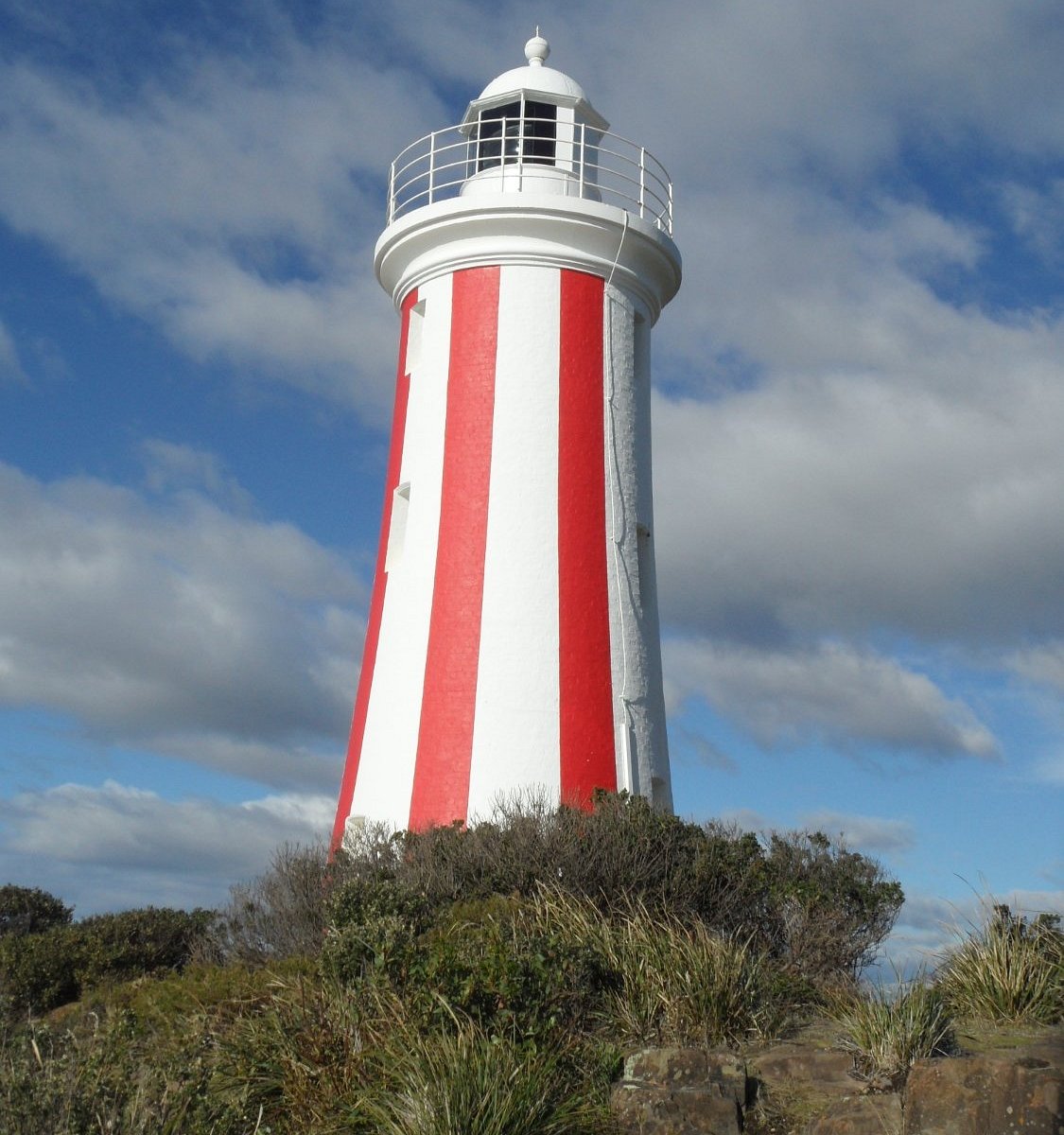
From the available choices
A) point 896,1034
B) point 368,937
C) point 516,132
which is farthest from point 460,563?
point 896,1034

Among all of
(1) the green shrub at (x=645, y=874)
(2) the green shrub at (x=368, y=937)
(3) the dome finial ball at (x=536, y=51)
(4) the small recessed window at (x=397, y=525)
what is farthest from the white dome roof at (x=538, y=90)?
(2) the green shrub at (x=368, y=937)

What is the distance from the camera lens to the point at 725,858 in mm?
13516

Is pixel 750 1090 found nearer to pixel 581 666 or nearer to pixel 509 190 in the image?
pixel 581 666

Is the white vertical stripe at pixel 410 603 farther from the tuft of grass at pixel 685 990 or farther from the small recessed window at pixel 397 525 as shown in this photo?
the tuft of grass at pixel 685 990

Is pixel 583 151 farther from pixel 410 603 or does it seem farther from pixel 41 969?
pixel 41 969

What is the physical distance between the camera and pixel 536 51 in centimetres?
1889

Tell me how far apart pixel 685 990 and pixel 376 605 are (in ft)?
30.4

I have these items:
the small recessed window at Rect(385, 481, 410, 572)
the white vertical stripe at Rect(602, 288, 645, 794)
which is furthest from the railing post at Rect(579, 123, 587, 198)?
the small recessed window at Rect(385, 481, 410, 572)

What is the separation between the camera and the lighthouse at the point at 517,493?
626 inches

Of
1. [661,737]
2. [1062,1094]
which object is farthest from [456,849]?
[1062,1094]

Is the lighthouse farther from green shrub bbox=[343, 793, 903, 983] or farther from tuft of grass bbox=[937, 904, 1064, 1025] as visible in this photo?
tuft of grass bbox=[937, 904, 1064, 1025]

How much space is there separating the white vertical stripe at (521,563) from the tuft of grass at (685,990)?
5546 mm

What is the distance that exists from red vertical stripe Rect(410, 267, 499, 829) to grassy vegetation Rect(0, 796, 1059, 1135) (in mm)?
1504

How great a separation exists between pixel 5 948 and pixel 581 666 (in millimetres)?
7097
